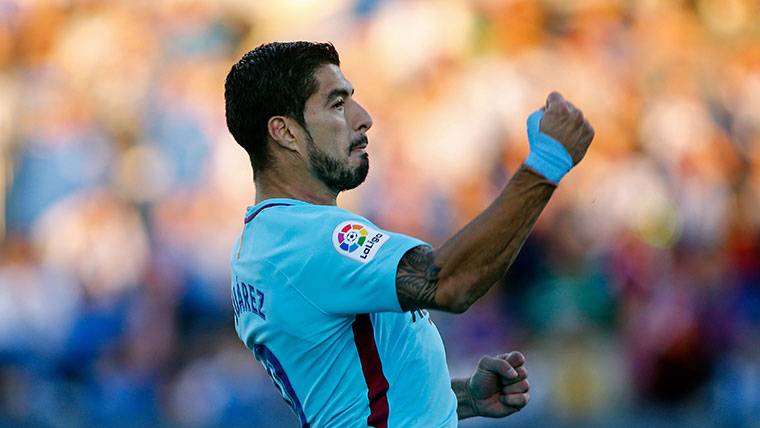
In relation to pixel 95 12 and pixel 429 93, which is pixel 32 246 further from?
pixel 429 93

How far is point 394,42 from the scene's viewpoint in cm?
1227

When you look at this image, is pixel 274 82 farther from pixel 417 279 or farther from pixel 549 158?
pixel 549 158

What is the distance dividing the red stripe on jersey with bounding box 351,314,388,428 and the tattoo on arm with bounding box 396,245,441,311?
1.13 ft

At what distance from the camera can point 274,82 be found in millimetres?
4184

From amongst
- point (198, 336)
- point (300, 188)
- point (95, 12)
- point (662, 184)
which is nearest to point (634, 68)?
point (662, 184)

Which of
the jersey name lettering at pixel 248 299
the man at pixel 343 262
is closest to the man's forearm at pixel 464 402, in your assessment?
the man at pixel 343 262

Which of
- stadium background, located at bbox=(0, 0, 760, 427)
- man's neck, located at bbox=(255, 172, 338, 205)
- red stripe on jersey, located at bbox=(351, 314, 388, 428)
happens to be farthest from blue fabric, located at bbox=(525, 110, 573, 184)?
stadium background, located at bbox=(0, 0, 760, 427)

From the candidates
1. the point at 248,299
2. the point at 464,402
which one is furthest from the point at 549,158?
the point at 464,402

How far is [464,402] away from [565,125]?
4.53 feet

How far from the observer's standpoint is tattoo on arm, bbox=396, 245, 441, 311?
11.8 ft

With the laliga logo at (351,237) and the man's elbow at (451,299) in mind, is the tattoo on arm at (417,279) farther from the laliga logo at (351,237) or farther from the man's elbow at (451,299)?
the laliga logo at (351,237)

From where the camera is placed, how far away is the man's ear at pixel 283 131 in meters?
4.20

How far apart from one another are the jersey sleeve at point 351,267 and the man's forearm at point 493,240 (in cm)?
17

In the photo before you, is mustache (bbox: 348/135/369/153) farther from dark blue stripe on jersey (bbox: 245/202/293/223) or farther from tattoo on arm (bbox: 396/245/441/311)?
tattoo on arm (bbox: 396/245/441/311)
